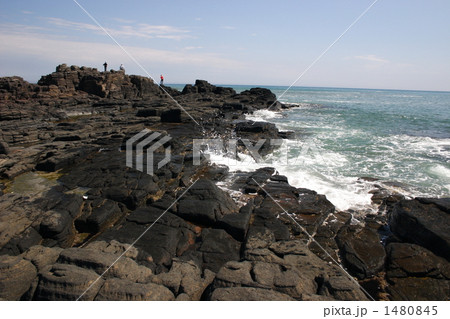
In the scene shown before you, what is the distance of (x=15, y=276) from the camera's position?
442 cm

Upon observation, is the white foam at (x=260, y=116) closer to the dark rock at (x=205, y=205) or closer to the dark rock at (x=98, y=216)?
the dark rock at (x=205, y=205)

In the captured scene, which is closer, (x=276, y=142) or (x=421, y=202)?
(x=421, y=202)

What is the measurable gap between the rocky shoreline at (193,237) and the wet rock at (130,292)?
0.05 ft

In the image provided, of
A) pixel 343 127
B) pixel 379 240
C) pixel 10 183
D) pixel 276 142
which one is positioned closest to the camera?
pixel 379 240

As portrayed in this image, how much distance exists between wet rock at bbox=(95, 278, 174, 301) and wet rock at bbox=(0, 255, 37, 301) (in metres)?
1.47

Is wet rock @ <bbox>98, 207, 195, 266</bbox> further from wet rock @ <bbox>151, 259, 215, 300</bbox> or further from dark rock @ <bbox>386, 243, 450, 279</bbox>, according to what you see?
dark rock @ <bbox>386, 243, 450, 279</bbox>

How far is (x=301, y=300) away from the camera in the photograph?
390 cm

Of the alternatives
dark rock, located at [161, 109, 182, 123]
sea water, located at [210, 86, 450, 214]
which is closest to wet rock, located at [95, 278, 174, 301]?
sea water, located at [210, 86, 450, 214]

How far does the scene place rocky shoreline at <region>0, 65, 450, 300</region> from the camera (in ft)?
13.8

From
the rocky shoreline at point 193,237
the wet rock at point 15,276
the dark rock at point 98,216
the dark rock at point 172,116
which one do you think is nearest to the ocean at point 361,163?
the rocky shoreline at point 193,237

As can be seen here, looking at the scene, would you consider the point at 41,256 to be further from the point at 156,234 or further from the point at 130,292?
the point at 130,292

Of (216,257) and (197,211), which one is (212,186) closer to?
(197,211)
